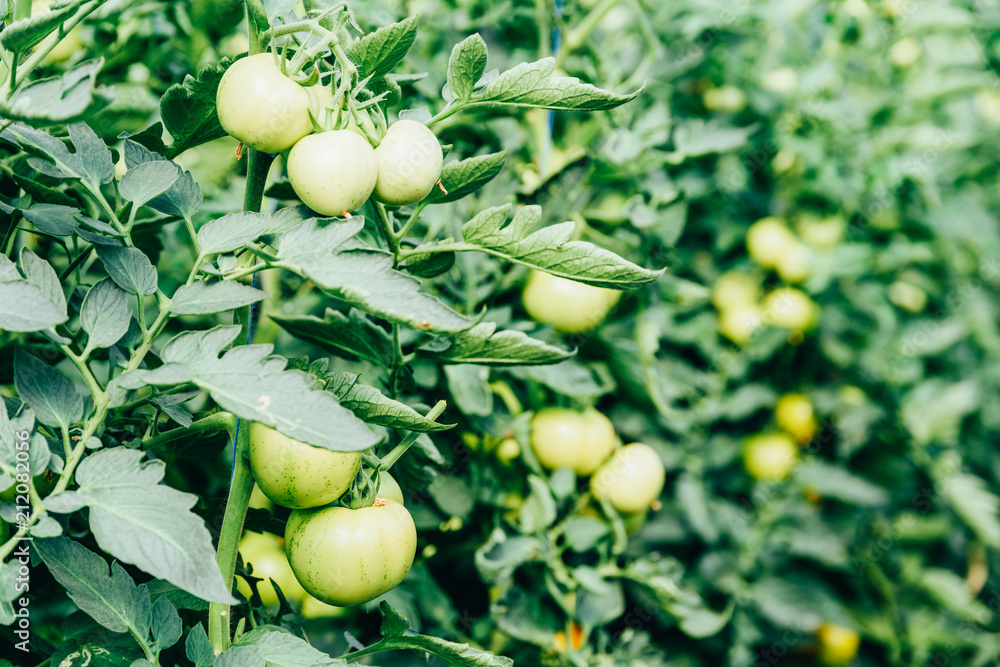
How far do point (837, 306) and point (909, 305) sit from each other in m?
0.19

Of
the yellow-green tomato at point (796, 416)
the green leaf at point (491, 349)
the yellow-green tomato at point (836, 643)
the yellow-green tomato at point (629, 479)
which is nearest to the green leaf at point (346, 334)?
the green leaf at point (491, 349)

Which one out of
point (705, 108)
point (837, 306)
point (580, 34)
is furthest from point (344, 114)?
point (837, 306)

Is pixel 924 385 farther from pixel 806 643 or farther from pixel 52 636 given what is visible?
pixel 52 636

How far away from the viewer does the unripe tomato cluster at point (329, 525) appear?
0.51m

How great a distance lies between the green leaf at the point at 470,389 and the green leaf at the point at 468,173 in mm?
222

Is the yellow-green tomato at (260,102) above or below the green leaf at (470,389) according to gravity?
above

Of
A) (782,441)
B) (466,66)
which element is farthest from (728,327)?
(466,66)

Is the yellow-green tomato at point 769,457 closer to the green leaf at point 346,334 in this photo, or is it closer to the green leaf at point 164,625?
the green leaf at point 346,334

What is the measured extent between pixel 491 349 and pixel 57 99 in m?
0.35

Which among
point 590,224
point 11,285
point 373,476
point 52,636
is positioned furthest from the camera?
point 590,224

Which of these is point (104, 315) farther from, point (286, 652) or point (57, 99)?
point (286, 652)

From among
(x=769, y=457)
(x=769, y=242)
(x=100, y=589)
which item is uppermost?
(x=100, y=589)

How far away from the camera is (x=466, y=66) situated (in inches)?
20.5

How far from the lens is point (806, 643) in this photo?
154 cm
